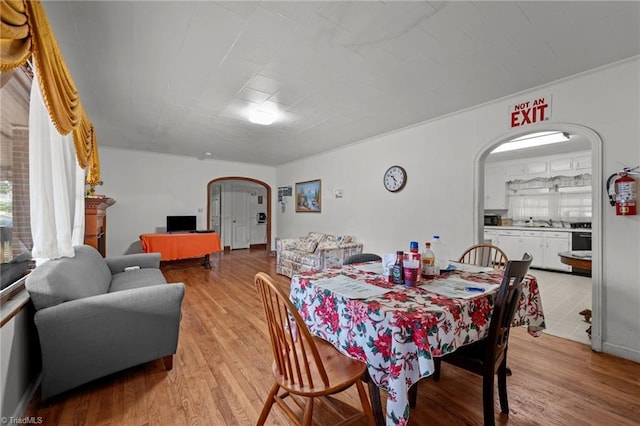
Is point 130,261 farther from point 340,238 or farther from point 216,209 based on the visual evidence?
point 216,209

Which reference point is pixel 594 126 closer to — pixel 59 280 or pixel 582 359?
pixel 582 359

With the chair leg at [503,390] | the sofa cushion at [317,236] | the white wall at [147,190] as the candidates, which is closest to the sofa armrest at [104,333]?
the chair leg at [503,390]

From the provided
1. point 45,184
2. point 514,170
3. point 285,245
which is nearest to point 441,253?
point 45,184

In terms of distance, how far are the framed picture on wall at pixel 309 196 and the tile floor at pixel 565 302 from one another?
413 cm

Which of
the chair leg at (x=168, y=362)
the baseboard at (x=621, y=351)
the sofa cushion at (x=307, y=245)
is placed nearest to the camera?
the chair leg at (x=168, y=362)

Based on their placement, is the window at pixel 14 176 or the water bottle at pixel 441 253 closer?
the window at pixel 14 176

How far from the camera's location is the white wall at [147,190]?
5.74m

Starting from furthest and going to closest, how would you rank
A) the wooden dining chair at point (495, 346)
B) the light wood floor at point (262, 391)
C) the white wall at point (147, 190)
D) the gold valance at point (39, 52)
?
the white wall at point (147, 190) < the light wood floor at point (262, 391) < the wooden dining chair at point (495, 346) < the gold valance at point (39, 52)

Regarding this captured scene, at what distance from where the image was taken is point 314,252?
4.86m

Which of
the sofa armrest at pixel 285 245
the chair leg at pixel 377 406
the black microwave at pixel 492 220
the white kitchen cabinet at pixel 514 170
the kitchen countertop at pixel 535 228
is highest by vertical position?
the white kitchen cabinet at pixel 514 170

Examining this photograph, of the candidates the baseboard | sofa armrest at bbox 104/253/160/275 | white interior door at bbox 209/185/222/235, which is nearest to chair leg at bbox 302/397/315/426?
the baseboard

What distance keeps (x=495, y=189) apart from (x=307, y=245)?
188 inches

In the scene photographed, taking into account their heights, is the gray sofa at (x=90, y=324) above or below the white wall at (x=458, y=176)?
below

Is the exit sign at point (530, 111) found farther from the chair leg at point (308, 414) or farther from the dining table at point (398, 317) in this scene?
the chair leg at point (308, 414)
